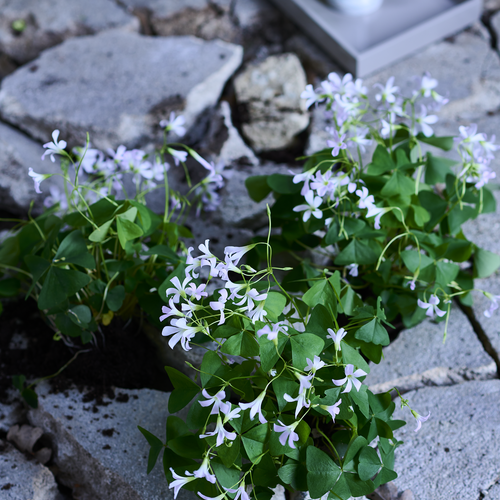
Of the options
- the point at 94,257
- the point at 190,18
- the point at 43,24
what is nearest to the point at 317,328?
the point at 94,257

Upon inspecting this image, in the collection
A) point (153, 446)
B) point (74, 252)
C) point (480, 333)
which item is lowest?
point (480, 333)

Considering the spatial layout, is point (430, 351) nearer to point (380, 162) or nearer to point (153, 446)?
point (380, 162)

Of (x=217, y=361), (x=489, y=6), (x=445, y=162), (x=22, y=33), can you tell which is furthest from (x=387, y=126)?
(x=22, y=33)

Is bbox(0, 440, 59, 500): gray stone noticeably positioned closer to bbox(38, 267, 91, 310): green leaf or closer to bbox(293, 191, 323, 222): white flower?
bbox(38, 267, 91, 310): green leaf

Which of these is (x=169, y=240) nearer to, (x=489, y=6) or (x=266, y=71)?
(x=266, y=71)

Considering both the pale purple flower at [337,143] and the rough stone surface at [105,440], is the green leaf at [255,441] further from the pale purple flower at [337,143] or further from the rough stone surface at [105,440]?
the pale purple flower at [337,143]

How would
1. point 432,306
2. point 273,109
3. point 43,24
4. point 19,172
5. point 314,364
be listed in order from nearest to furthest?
point 314,364, point 432,306, point 19,172, point 273,109, point 43,24

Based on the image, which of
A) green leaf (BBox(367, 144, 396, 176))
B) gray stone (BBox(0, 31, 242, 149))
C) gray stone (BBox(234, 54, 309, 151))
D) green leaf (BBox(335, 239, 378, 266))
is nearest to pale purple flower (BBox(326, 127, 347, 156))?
green leaf (BBox(367, 144, 396, 176))

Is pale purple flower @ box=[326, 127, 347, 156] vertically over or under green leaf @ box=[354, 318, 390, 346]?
over
